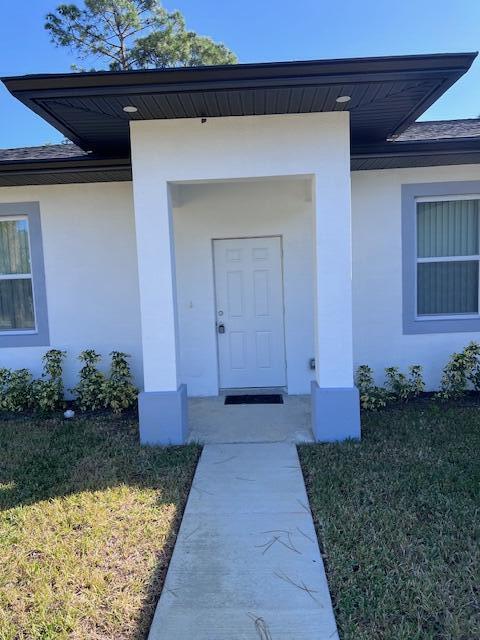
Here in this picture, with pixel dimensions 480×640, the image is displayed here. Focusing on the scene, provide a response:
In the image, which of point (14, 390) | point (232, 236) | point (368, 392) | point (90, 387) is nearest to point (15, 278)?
point (14, 390)

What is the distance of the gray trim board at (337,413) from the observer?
198 inches

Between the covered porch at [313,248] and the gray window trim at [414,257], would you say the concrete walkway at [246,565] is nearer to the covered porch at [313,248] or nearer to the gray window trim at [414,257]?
the covered porch at [313,248]

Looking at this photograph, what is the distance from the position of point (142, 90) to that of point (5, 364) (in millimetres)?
4756

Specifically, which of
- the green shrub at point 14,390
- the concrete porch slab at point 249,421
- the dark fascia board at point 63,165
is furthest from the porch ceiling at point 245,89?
the green shrub at point 14,390

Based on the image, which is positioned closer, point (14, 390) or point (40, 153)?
point (14, 390)

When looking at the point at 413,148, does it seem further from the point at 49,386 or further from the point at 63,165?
the point at 49,386

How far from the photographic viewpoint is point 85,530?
3.51m

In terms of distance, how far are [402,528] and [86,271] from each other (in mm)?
5396

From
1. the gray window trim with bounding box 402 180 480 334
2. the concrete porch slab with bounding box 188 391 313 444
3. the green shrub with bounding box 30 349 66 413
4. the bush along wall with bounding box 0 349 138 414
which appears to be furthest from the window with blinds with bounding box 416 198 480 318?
the green shrub with bounding box 30 349 66 413

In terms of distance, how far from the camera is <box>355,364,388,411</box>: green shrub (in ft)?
19.8

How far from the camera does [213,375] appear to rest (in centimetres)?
702

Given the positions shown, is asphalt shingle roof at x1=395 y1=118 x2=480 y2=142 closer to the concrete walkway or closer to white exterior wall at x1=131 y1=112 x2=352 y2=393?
white exterior wall at x1=131 y1=112 x2=352 y2=393

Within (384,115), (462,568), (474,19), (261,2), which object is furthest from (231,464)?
(261,2)

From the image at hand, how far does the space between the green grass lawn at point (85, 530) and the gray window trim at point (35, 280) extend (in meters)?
1.86
